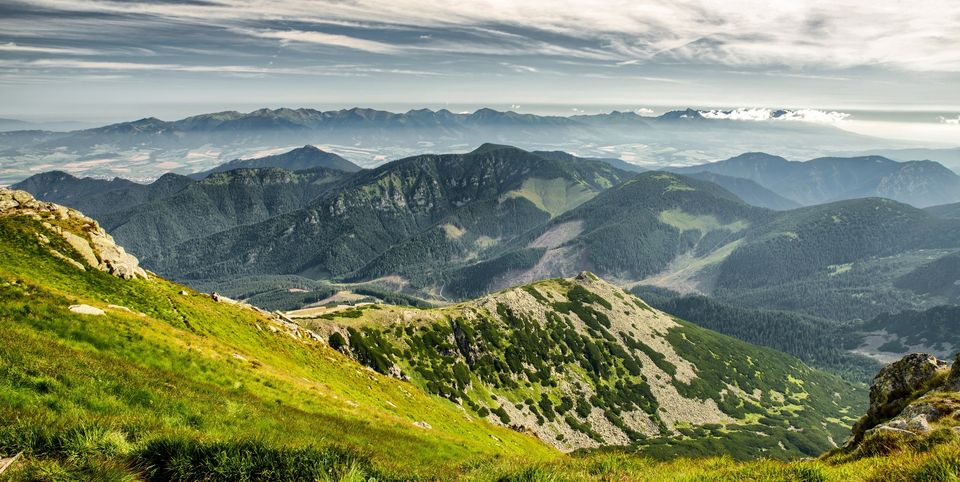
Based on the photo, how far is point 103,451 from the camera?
32.4 feet

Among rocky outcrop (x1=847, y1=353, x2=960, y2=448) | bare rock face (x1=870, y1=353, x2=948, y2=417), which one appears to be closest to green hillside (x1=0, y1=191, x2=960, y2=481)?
rocky outcrop (x1=847, y1=353, x2=960, y2=448)

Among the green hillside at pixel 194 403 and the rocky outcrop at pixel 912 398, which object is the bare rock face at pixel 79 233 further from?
the rocky outcrop at pixel 912 398

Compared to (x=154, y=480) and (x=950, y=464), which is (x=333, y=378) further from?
(x=950, y=464)

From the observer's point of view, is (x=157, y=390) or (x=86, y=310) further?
(x=86, y=310)

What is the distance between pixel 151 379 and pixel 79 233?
117 ft

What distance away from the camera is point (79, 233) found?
159 feet

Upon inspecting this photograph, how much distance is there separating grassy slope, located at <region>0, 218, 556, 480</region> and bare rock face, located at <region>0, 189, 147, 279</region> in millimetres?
1473

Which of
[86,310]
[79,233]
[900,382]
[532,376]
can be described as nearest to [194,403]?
[86,310]

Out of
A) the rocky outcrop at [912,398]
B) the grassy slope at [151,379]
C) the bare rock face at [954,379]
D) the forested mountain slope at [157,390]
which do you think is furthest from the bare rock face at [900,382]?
the grassy slope at [151,379]

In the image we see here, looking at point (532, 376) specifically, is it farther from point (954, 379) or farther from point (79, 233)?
point (79, 233)

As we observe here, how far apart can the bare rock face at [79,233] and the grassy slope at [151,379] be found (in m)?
1.47

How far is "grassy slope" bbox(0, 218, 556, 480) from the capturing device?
14.7m

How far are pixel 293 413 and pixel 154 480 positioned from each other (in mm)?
21730

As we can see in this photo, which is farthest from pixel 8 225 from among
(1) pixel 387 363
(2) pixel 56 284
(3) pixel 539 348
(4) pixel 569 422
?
(3) pixel 539 348
